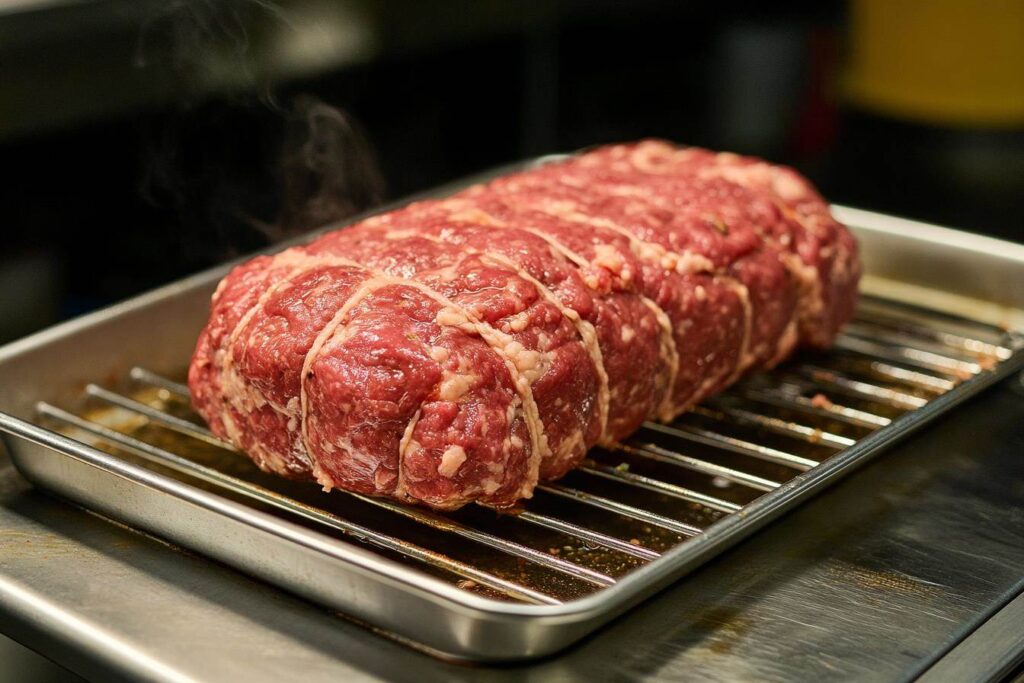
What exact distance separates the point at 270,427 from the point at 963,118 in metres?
3.53

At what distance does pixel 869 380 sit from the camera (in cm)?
295

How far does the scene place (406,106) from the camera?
4285 millimetres

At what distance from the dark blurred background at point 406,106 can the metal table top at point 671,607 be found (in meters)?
1.11

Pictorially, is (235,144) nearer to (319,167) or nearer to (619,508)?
(319,167)

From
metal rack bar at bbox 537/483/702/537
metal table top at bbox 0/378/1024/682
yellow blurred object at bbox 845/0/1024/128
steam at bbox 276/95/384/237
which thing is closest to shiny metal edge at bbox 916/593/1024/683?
metal table top at bbox 0/378/1024/682

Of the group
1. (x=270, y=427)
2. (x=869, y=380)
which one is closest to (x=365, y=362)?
(x=270, y=427)

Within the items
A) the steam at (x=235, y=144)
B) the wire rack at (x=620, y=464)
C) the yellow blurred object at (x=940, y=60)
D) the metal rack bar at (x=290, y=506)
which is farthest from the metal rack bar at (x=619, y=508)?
the yellow blurred object at (x=940, y=60)

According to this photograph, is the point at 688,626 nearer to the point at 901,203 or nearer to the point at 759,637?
the point at 759,637

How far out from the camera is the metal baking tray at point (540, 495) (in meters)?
1.84

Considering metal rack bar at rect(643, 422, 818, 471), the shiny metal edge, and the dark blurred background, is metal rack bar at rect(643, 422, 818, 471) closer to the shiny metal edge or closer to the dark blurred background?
the shiny metal edge

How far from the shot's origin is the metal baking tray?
1837 millimetres

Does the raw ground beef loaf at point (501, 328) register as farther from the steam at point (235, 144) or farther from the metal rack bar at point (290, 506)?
the steam at point (235, 144)

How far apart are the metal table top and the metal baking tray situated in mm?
52

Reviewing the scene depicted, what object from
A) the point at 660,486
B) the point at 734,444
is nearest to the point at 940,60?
the point at 734,444
